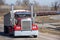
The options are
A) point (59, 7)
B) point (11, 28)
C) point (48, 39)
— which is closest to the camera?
point (48, 39)

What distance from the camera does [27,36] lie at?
25000 mm

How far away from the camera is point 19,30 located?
23.6 metres

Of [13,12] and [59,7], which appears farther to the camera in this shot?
[59,7]

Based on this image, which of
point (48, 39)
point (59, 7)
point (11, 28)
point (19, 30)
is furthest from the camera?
point (59, 7)

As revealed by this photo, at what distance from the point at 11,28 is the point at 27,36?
1.86 meters

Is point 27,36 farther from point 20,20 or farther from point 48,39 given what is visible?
point 48,39

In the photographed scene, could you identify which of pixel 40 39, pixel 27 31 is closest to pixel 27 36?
pixel 27 31

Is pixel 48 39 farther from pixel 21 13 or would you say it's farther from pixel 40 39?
pixel 21 13

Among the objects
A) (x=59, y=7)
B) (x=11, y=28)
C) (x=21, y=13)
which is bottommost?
(x=59, y=7)

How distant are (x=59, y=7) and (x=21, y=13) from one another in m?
112

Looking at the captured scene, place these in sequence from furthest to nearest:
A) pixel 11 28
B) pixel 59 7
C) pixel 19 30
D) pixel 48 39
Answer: pixel 59 7 < pixel 11 28 < pixel 19 30 < pixel 48 39

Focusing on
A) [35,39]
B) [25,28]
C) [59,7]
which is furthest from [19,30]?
[59,7]

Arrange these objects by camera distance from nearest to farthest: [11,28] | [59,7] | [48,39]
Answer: [48,39]
[11,28]
[59,7]

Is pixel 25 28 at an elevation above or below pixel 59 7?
above
